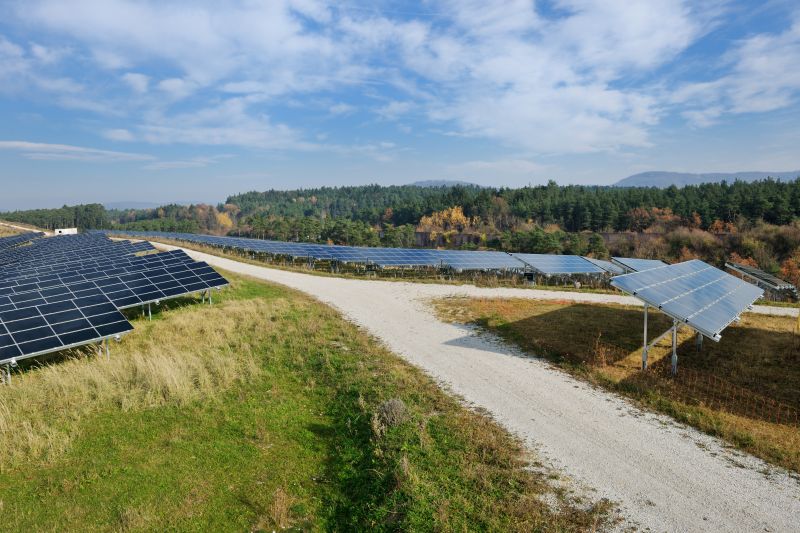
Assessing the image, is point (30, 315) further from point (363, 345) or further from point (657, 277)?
point (657, 277)

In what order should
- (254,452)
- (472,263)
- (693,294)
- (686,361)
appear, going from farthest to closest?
(472,263) < (693,294) < (686,361) < (254,452)

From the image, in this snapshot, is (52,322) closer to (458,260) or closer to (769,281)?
(458,260)

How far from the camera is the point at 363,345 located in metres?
20.4

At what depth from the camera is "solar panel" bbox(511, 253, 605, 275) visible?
41.8 meters

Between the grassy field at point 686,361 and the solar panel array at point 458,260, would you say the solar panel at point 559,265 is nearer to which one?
the solar panel array at point 458,260

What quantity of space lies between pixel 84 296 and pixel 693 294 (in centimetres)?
2904

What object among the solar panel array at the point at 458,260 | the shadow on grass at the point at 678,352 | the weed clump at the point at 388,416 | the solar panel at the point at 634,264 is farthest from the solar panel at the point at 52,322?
the solar panel at the point at 634,264

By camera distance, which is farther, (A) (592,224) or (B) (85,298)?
(A) (592,224)

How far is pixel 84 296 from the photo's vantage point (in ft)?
67.7

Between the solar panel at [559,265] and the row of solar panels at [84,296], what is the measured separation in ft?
97.7

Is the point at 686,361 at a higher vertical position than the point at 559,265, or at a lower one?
lower

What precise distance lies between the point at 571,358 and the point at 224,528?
1527 cm

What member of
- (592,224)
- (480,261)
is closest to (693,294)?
(480,261)

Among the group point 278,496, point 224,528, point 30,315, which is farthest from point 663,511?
point 30,315
